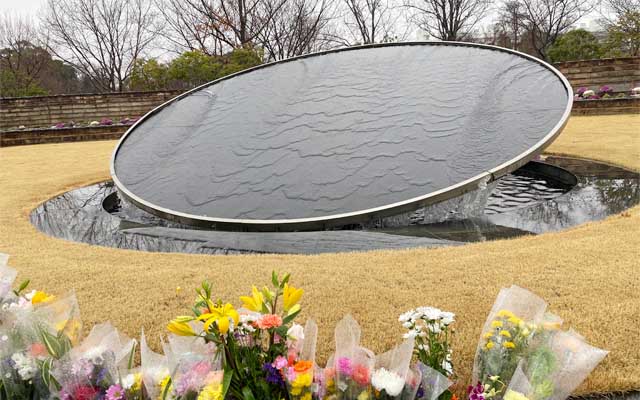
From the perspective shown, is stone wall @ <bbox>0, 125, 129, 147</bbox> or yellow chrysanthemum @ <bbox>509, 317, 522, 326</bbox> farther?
stone wall @ <bbox>0, 125, 129, 147</bbox>

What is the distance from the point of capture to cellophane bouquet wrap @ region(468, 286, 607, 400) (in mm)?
1548

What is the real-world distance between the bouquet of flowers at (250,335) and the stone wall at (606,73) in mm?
21043

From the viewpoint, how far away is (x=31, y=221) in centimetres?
610

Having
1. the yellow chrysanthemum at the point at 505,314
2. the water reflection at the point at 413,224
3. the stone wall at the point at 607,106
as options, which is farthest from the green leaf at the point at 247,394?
the stone wall at the point at 607,106

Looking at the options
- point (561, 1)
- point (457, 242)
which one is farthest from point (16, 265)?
point (561, 1)

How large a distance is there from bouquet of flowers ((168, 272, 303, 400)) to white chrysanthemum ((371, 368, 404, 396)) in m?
0.32

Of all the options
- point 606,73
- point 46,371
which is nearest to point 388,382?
point 46,371

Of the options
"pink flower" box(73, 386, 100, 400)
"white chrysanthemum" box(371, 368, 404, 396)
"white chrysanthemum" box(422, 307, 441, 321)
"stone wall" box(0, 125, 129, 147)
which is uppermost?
"stone wall" box(0, 125, 129, 147)

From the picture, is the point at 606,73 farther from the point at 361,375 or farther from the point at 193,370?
the point at 193,370

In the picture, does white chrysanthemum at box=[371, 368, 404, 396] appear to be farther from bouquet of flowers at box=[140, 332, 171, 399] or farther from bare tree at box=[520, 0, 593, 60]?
bare tree at box=[520, 0, 593, 60]

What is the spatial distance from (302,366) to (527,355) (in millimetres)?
755

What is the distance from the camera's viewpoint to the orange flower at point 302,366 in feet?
5.24

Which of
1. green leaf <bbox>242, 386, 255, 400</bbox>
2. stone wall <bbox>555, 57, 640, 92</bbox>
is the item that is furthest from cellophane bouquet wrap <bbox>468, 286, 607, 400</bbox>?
stone wall <bbox>555, 57, 640, 92</bbox>

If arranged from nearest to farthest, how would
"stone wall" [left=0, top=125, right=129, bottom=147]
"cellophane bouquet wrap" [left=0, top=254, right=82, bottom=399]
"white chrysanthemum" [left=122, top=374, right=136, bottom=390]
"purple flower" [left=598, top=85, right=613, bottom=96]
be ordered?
"white chrysanthemum" [left=122, top=374, right=136, bottom=390], "cellophane bouquet wrap" [left=0, top=254, right=82, bottom=399], "purple flower" [left=598, top=85, right=613, bottom=96], "stone wall" [left=0, top=125, right=129, bottom=147]
